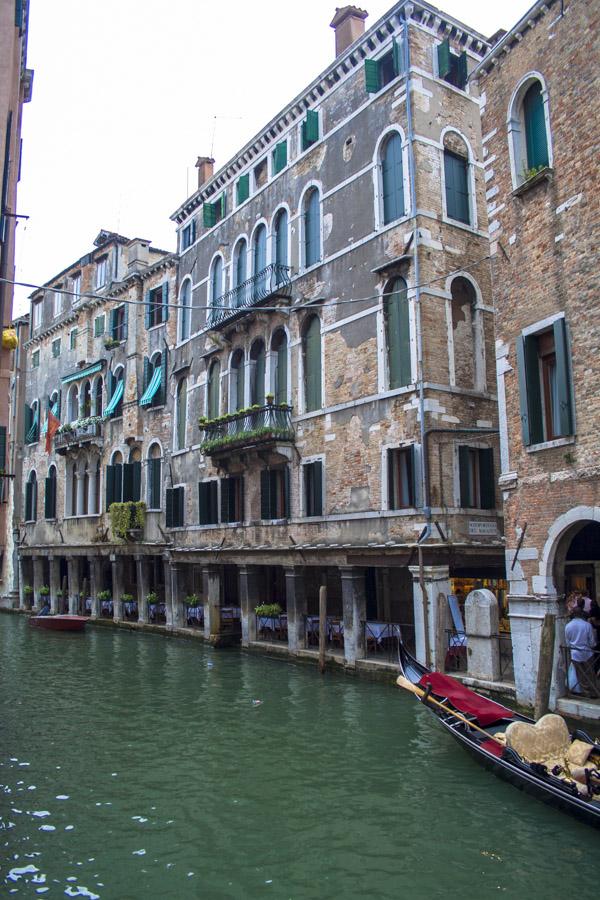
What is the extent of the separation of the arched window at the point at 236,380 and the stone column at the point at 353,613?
22.7 feet

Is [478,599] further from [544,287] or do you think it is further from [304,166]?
[304,166]

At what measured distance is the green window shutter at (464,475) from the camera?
1554 centimetres

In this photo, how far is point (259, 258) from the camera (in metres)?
21.6

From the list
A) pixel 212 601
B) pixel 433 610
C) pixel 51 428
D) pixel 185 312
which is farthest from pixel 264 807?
pixel 51 428

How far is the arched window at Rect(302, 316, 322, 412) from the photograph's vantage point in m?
18.5

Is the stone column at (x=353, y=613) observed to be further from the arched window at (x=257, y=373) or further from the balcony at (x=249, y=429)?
the arched window at (x=257, y=373)

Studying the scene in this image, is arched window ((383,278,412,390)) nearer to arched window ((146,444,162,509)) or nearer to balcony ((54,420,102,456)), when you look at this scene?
arched window ((146,444,162,509))

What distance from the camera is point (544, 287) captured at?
38.7ft

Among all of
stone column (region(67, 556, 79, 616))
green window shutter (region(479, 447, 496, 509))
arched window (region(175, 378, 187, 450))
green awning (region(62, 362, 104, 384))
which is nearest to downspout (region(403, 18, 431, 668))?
green window shutter (region(479, 447, 496, 509))

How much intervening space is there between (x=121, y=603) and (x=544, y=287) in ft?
66.8

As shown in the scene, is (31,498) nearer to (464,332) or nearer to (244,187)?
(244,187)

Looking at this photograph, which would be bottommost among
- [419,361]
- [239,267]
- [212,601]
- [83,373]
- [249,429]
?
[212,601]

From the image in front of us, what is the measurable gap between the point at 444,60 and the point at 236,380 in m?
9.56

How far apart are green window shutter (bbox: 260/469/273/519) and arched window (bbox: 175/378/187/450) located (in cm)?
580
